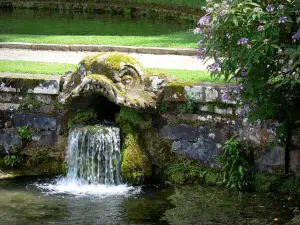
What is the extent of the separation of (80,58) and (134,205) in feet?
17.5

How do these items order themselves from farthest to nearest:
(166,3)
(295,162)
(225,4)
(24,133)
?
(166,3) < (24,133) < (295,162) < (225,4)

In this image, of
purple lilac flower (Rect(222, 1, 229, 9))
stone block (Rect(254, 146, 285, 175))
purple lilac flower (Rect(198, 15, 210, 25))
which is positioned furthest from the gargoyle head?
purple lilac flower (Rect(222, 1, 229, 9))

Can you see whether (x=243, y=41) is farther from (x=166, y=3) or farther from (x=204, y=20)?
(x=166, y=3)

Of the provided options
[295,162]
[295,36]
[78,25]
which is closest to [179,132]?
[295,162]

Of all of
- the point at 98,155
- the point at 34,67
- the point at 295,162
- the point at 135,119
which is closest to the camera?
the point at 295,162

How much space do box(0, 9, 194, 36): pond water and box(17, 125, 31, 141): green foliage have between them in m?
10.6

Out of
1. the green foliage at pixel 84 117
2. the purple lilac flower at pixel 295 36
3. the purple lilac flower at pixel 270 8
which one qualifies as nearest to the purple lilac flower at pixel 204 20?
the purple lilac flower at pixel 270 8

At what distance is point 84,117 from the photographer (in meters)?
12.8

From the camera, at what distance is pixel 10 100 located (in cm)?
1308

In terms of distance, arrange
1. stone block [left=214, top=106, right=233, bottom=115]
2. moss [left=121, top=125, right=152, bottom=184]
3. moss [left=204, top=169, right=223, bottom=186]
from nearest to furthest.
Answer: stone block [left=214, top=106, right=233, bottom=115] < moss [left=204, top=169, right=223, bottom=186] < moss [left=121, top=125, right=152, bottom=184]

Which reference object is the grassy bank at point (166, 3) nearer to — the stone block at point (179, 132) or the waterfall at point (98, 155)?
the stone block at point (179, 132)

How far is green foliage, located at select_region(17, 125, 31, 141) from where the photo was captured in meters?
13.1

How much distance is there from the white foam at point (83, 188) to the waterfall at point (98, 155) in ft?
0.34

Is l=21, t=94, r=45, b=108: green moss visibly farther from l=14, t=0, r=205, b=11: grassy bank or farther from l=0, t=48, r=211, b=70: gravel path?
l=14, t=0, r=205, b=11: grassy bank
